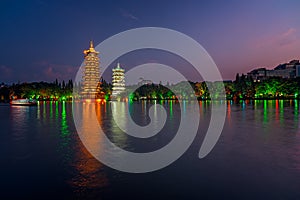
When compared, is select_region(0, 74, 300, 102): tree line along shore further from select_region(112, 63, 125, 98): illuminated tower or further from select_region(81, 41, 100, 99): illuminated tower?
select_region(81, 41, 100, 99): illuminated tower

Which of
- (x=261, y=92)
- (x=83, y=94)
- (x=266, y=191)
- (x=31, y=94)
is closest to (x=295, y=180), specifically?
(x=266, y=191)

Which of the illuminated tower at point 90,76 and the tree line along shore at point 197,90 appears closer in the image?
the tree line along shore at point 197,90

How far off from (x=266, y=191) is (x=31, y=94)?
112 m

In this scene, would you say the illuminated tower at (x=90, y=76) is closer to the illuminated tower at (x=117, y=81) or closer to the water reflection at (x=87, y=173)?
the illuminated tower at (x=117, y=81)

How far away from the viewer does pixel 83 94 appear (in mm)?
102875

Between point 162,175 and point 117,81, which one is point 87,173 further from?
point 117,81

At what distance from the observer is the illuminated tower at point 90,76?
10112cm

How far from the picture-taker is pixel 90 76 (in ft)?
335

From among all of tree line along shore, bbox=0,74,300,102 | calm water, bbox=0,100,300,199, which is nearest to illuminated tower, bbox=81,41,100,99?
tree line along shore, bbox=0,74,300,102

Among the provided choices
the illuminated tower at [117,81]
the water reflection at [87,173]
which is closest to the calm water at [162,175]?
the water reflection at [87,173]

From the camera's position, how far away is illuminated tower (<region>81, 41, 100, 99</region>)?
101 metres

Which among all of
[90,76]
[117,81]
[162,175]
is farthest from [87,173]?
[117,81]

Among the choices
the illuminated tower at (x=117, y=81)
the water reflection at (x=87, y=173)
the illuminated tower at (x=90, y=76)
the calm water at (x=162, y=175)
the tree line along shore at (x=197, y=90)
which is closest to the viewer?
the calm water at (x=162, y=175)

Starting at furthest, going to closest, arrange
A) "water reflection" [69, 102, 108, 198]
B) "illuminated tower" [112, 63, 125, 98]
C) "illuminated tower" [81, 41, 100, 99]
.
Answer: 1. "illuminated tower" [112, 63, 125, 98]
2. "illuminated tower" [81, 41, 100, 99]
3. "water reflection" [69, 102, 108, 198]
